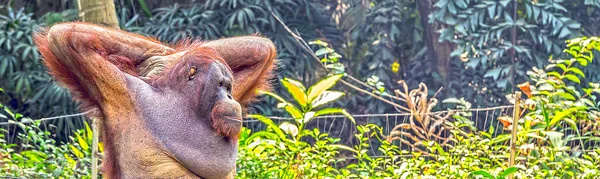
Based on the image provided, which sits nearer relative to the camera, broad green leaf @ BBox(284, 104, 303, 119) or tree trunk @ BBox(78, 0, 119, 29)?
tree trunk @ BBox(78, 0, 119, 29)

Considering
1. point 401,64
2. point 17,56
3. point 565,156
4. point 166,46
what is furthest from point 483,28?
point 166,46

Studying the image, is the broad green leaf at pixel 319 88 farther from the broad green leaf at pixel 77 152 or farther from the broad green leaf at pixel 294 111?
the broad green leaf at pixel 77 152

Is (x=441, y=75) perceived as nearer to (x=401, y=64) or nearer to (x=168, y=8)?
(x=401, y=64)

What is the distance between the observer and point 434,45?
1076 centimetres

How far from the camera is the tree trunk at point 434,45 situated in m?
10.6

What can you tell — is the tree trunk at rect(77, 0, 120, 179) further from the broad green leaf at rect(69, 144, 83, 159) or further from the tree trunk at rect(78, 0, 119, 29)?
the broad green leaf at rect(69, 144, 83, 159)

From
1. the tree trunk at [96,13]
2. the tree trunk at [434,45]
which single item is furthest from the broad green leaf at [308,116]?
the tree trunk at [434,45]

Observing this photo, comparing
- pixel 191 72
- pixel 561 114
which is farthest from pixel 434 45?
pixel 191 72

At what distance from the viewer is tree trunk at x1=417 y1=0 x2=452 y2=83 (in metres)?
10.6

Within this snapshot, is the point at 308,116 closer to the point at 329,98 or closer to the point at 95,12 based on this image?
the point at 329,98

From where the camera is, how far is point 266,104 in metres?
9.43

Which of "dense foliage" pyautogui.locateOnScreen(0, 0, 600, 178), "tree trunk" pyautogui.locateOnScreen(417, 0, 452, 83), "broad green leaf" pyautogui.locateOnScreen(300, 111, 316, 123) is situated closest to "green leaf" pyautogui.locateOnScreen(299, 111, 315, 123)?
"broad green leaf" pyautogui.locateOnScreen(300, 111, 316, 123)

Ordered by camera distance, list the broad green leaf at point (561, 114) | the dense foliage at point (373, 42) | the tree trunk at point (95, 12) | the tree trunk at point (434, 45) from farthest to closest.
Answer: the tree trunk at point (434, 45), the dense foliage at point (373, 42), the broad green leaf at point (561, 114), the tree trunk at point (95, 12)

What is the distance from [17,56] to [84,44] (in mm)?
6670
